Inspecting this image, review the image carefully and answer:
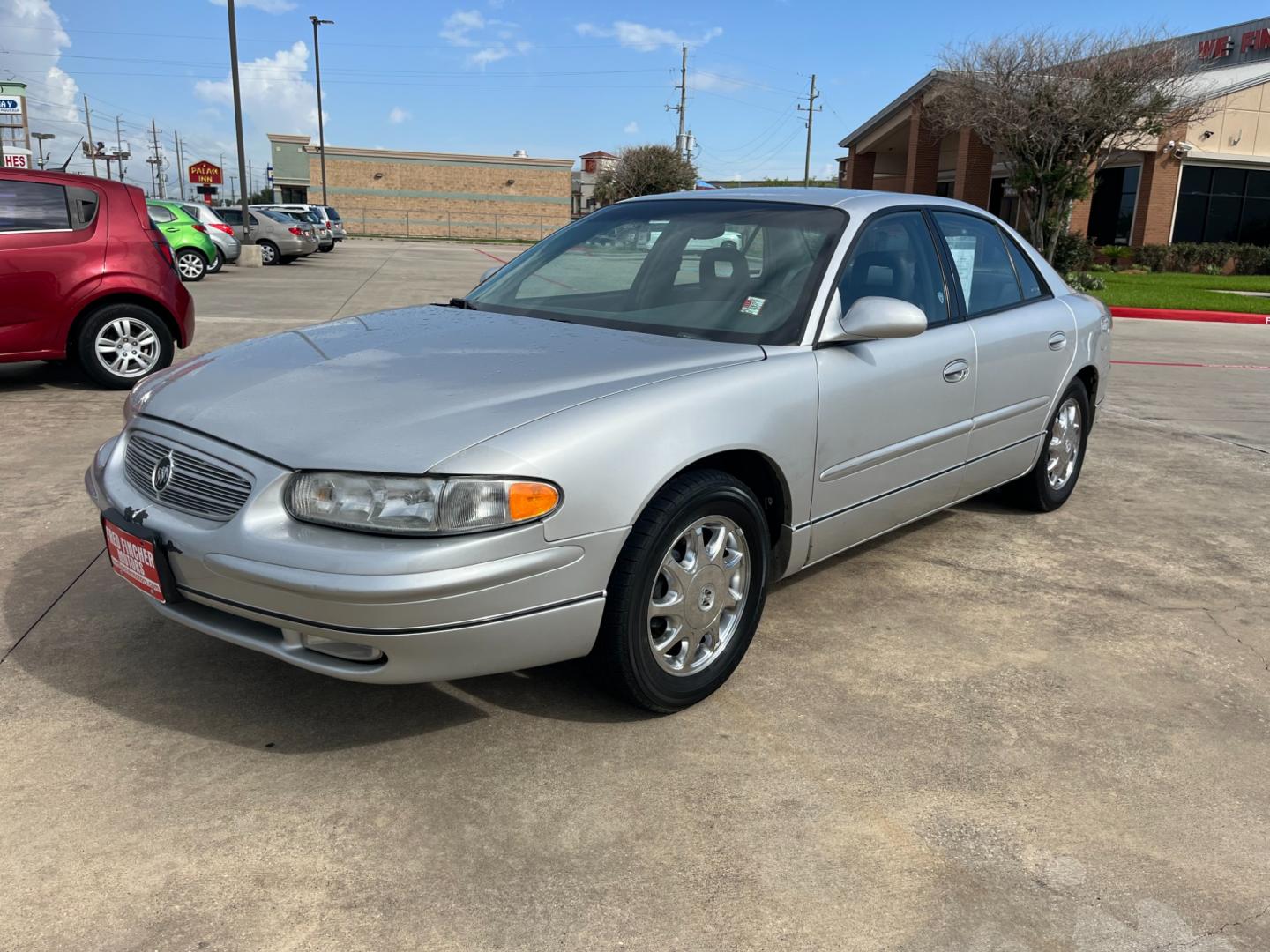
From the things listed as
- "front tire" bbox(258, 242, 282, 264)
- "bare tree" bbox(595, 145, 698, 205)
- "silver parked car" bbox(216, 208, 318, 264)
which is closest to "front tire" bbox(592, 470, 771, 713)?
"silver parked car" bbox(216, 208, 318, 264)

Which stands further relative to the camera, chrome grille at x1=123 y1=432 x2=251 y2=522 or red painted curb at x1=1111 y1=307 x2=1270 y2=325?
red painted curb at x1=1111 y1=307 x2=1270 y2=325

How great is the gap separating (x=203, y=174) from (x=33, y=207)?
61041 mm

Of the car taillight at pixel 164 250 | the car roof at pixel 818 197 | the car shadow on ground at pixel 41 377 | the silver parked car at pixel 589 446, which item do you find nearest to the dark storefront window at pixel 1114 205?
the car taillight at pixel 164 250

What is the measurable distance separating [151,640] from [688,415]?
2.05 meters

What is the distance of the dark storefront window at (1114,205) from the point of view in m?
31.0

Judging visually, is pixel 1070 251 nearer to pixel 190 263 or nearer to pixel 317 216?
pixel 190 263

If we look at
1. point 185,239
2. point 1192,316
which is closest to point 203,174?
point 185,239

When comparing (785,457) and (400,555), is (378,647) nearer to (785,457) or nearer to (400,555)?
(400,555)

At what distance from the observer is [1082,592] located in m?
4.31

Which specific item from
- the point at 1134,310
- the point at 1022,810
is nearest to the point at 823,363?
the point at 1022,810

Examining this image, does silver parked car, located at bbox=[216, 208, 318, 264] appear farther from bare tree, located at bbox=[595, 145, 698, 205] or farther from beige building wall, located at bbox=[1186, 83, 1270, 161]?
bare tree, located at bbox=[595, 145, 698, 205]

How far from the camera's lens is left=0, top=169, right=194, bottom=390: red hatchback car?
7.43m

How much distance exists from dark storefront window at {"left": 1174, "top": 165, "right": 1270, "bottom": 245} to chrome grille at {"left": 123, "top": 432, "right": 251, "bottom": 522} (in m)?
33.6

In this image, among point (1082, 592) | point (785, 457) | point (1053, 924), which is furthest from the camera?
point (1082, 592)
